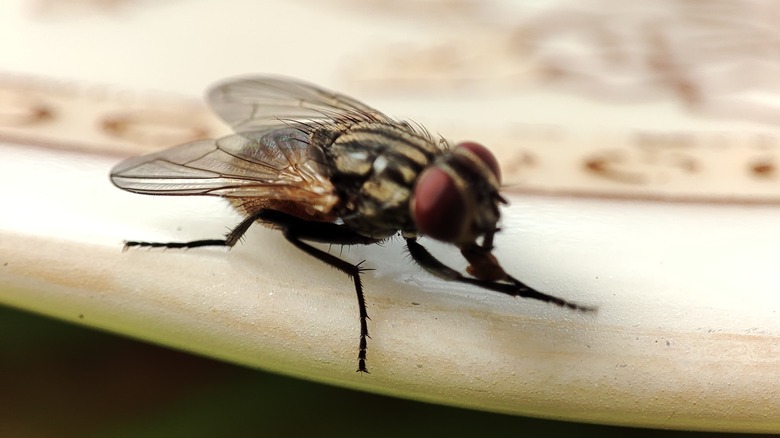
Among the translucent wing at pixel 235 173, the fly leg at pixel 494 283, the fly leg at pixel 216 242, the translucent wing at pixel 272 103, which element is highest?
the translucent wing at pixel 272 103

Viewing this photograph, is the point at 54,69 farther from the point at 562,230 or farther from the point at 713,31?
the point at 713,31

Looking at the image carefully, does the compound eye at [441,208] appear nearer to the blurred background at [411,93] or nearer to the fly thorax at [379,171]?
the fly thorax at [379,171]

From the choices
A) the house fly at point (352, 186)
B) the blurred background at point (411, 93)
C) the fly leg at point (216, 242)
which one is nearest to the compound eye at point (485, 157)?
the house fly at point (352, 186)

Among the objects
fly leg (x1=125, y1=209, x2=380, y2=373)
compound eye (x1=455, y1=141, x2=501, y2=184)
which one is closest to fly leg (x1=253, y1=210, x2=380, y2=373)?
fly leg (x1=125, y1=209, x2=380, y2=373)

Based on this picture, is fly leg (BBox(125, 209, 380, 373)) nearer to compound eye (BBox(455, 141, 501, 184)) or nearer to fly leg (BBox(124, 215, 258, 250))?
fly leg (BBox(124, 215, 258, 250))

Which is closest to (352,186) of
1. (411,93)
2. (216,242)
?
(216,242)

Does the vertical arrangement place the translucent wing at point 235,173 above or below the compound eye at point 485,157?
below

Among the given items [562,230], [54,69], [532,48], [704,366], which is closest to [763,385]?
[704,366]
